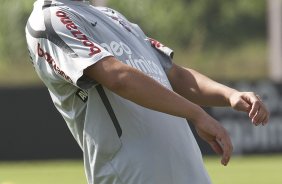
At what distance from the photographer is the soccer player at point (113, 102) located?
4.11m

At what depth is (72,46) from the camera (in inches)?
166

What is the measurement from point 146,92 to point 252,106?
0.47m

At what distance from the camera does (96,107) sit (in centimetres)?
425

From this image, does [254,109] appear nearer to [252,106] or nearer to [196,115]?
[252,106]

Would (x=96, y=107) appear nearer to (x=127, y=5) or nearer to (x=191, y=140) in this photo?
(x=191, y=140)

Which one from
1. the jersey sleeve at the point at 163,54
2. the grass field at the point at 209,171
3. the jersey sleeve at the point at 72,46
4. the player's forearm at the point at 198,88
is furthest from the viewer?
the grass field at the point at 209,171

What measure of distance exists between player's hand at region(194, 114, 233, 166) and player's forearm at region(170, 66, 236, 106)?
0.53 metres

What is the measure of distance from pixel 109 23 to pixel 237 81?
13167 mm

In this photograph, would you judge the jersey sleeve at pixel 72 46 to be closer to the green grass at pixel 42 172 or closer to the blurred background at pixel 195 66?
the blurred background at pixel 195 66

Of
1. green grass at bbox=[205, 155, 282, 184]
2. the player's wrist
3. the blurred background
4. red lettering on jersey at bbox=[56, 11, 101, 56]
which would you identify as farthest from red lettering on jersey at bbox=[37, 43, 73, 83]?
the blurred background

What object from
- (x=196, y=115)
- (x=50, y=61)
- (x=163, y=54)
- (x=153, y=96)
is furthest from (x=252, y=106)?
(x=50, y=61)

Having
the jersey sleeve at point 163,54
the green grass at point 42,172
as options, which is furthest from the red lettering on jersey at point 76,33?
the green grass at point 42,172

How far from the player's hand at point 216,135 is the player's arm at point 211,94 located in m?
0.23

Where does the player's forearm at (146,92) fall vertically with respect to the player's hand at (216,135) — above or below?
above
